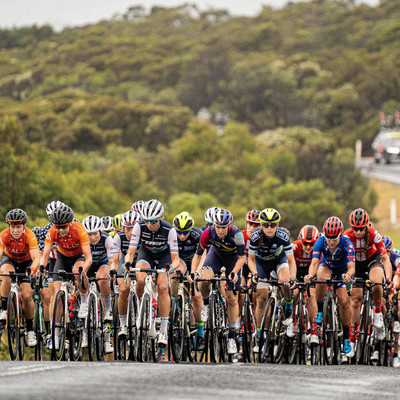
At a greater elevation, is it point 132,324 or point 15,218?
point 15,218

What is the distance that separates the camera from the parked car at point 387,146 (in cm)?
5699

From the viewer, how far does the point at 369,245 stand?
13602 millimetres

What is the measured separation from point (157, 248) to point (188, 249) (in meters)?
1.37

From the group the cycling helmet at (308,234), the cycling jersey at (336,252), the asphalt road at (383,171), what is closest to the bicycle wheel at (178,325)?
the cycling jersey at (336,252)

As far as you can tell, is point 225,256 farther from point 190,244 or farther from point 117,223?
point 117,223

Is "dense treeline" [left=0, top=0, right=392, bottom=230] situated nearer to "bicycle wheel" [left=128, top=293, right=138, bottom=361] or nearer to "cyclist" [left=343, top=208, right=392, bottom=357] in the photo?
"cyclist" [left=343, top=208, right=392, bottom=357]

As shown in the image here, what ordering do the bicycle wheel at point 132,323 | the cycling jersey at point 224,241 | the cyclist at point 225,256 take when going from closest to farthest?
the bicycle wheel at point 132,323
the cyclist at point 225,256
the cycling jersey at point 224,241

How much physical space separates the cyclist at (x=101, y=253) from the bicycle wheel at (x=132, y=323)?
67.0 inches

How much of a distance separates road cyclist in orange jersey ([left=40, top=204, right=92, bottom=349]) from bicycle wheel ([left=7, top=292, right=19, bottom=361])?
581mm

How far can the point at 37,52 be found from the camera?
16762 centimetres

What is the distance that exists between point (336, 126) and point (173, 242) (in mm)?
84602

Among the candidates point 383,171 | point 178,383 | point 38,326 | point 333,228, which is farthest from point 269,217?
point 383,171

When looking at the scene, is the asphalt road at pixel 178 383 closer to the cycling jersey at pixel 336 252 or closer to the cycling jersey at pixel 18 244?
the cycling jersey at pixel 18 244

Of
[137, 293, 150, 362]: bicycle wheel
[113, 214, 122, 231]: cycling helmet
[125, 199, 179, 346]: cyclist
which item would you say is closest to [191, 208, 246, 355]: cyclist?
[125, 199, 179, 346]: cyclist
